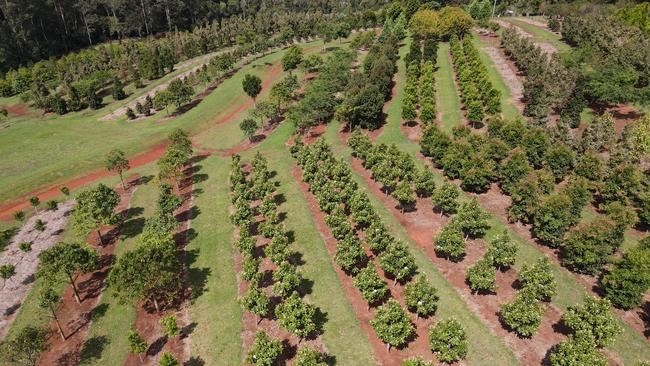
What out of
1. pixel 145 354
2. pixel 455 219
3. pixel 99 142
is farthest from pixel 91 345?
pixel 99 142

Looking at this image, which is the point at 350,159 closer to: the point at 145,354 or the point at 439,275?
the point at 439,275

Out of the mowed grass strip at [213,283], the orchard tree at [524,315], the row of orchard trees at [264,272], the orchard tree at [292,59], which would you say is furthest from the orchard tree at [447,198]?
the orchard tree at [292,59]

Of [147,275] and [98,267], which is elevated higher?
[147,275]

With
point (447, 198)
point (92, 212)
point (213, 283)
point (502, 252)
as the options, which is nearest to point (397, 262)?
point (502, 252)

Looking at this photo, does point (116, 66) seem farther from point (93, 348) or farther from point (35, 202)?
point (93, 348)

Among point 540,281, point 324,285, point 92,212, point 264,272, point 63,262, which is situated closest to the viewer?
point 540,281

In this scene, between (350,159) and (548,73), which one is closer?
(350,159)

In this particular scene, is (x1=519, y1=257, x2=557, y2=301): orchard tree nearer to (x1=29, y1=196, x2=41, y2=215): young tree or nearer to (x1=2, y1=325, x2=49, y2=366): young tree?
(x1=2, y1=325, x2=49, y2=366): young tree
